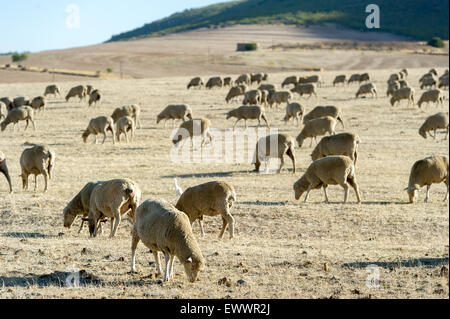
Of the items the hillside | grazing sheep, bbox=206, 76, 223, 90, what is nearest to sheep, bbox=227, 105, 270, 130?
grazing sheep, bbox=206, 76, 223, 90

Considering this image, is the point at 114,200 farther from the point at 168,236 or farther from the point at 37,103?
the point at 37,103

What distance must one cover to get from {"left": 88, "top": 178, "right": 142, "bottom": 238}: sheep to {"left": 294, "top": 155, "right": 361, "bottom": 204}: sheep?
5.37 metres

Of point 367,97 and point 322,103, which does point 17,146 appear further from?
point 367,97

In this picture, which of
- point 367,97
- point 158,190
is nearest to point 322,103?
point 367,97

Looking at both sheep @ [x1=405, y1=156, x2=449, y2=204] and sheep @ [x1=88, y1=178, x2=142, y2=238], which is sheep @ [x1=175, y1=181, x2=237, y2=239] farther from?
sheep @ [x1=405, y1=156, x2=449, y2=204]

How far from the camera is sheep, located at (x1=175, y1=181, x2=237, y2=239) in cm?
1240

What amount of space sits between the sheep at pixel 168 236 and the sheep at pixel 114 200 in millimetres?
2413

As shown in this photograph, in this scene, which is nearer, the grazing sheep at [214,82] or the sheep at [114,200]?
the sheep at [114,200]

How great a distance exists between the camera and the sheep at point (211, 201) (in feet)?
40.7

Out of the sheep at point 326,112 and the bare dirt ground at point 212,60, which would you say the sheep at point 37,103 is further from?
the bare dirt ground at point 212,60

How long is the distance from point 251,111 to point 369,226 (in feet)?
63.2

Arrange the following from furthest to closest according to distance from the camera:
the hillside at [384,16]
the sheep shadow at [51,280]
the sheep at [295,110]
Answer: the hillside at [384,16]
the sheep at [295,110]
the sheep shadow at [51,280]

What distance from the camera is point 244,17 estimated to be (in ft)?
610

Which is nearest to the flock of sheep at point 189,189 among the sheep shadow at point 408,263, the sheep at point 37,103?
the sheep shadow at point 408,263
